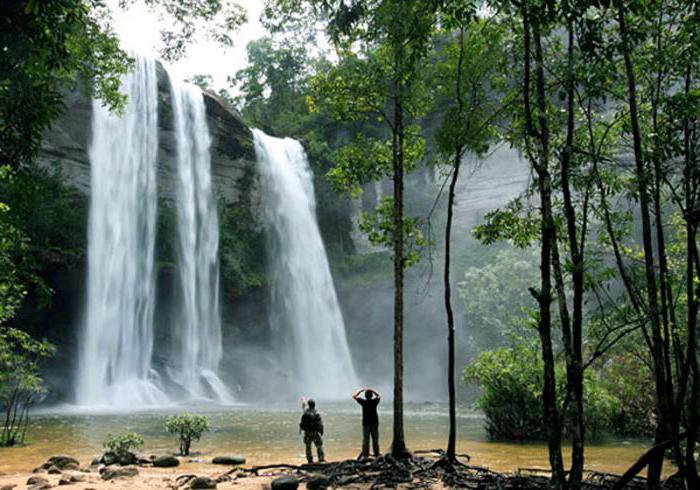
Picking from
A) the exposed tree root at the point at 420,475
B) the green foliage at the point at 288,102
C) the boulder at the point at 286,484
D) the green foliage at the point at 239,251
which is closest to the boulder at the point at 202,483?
the exposed tree root at the point at 420,475

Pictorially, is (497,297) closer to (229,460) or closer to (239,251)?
(239,251)

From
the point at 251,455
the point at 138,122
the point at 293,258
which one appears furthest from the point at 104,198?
the point at 251,455

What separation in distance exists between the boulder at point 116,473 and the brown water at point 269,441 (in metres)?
2.04

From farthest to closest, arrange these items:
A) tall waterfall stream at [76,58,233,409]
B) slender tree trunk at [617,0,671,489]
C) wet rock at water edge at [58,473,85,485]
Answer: tall waterfall stream at [76,58,233,409], wet rock at water edge at [58,473,85,485], slender tree trunk at [617,0,671,489]

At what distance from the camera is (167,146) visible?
3114 cm

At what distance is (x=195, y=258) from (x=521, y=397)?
2094 centimetres

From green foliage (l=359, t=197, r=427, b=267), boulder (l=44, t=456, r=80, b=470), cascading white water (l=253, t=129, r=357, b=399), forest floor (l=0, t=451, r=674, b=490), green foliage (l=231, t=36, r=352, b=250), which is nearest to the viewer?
forest floor (l=0, t=451, r=674, b=490)

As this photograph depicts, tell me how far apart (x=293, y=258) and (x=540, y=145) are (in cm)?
2978

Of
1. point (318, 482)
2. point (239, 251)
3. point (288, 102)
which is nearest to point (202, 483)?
point (318, 482)

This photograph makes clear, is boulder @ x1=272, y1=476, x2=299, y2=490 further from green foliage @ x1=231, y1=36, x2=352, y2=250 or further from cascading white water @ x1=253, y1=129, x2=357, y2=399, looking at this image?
green foliage @ x1=231, y1=36, x2=352, y2=250

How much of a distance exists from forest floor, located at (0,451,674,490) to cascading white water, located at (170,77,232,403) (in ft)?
64.5

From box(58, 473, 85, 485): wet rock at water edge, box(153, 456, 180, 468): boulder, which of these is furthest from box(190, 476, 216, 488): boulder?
box(153, 456, 180, 468): boulder

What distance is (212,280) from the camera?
31.4 meters

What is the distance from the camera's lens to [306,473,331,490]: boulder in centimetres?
771
